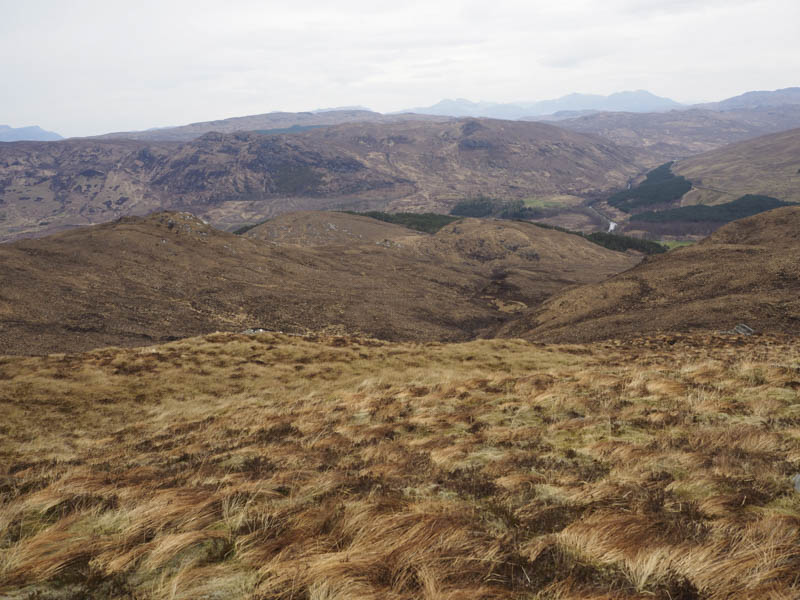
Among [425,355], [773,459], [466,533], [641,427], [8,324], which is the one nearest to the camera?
[466,533]

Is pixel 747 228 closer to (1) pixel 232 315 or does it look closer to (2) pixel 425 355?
(2) pixel 425 355

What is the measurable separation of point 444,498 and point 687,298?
47.8m

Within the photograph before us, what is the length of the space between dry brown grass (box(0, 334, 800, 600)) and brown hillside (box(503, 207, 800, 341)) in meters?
26.3

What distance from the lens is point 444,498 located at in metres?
5.30

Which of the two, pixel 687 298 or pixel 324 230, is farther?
pixel 324 230

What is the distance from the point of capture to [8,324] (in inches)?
1444

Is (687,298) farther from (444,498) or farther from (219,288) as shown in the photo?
(219,288)

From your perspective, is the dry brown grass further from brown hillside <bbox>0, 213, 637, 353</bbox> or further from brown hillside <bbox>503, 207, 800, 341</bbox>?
brown hillside <bbox>0, 213, 637, 353</bbox>

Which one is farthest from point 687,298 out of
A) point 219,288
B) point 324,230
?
point 324,230

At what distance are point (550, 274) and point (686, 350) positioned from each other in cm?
6935

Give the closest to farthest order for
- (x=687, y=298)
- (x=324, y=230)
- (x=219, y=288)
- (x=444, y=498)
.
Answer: (x=444, y=498)
(x=687, y=298)
(x=219, y=288)
(x=324, y=230)

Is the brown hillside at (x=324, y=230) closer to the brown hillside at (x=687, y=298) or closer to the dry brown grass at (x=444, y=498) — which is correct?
the brown hillside at (x=687, y=298)

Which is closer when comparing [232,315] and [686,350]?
[686,350]

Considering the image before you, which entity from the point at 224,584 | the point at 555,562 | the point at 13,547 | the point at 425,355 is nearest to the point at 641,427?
the point at 555,562
